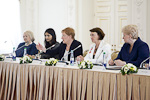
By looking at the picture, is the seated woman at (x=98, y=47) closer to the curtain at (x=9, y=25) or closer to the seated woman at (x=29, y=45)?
the seated woman at (x=29, y=45)

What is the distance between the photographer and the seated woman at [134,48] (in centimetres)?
347

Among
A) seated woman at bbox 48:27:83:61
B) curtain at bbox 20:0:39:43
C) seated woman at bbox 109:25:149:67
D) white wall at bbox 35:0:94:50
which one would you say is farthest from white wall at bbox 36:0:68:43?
seated woman at bbox 109:25:149:67

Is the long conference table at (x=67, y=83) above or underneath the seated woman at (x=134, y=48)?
underneath

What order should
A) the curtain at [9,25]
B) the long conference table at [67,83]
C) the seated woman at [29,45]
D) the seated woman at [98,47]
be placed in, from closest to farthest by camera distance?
the long conference table at [67,83]
the seated woman at [98,47]
the seated woman at [29,45]
the curtain at [9,25]

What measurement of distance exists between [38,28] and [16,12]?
798 millimetres

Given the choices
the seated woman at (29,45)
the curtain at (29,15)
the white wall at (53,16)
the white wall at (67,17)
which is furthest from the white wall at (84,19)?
the seated woman at (29,45)

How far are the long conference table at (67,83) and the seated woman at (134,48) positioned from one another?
0.48 metres

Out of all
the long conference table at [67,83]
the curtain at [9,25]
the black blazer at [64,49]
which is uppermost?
the curtain at [9,25]

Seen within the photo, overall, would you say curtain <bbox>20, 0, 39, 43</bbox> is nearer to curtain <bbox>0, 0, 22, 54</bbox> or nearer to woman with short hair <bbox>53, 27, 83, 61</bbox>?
curtain <bbox>0, 0, 22, 54</bbox>

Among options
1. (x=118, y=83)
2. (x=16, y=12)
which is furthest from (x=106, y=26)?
(x=118, y=83)

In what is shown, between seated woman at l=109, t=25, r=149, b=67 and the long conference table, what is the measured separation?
479 millimetres

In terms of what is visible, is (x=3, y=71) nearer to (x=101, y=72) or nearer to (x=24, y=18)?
(x=101, y=72)

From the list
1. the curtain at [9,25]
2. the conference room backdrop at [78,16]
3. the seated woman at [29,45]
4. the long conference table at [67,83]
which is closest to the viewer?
the long conference table at [67,83]

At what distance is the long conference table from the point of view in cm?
286
